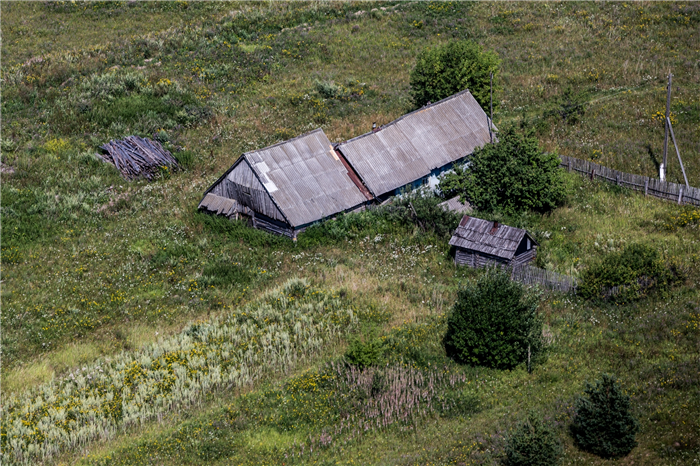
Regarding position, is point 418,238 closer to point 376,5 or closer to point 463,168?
point 463,168

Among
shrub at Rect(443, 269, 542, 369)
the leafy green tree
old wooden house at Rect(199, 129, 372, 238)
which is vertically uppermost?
the leafy green tree

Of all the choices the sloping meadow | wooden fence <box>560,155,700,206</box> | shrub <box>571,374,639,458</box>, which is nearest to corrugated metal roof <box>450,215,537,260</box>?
the sloping meadow

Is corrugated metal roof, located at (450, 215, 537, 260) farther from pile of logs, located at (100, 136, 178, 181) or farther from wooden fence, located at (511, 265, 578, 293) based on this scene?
pile of logs, located at (100, 136, 178, 181)

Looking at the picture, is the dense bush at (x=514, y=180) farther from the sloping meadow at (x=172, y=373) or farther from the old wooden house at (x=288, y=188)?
the sloping meadow at (x=172, y=373)

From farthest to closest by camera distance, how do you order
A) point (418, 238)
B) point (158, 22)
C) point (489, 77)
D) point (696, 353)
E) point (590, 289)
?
point (158, 22), point (489, 77), point (418, 238), point (590, 289), point (696, 353)

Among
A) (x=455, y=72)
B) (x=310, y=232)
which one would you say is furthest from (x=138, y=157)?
(x=455, y=72)

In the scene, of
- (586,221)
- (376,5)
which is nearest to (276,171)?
(586,221)

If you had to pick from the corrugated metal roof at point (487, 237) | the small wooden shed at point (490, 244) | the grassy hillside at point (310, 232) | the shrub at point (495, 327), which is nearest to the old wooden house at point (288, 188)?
the grassy hillside at point (310, 232)
